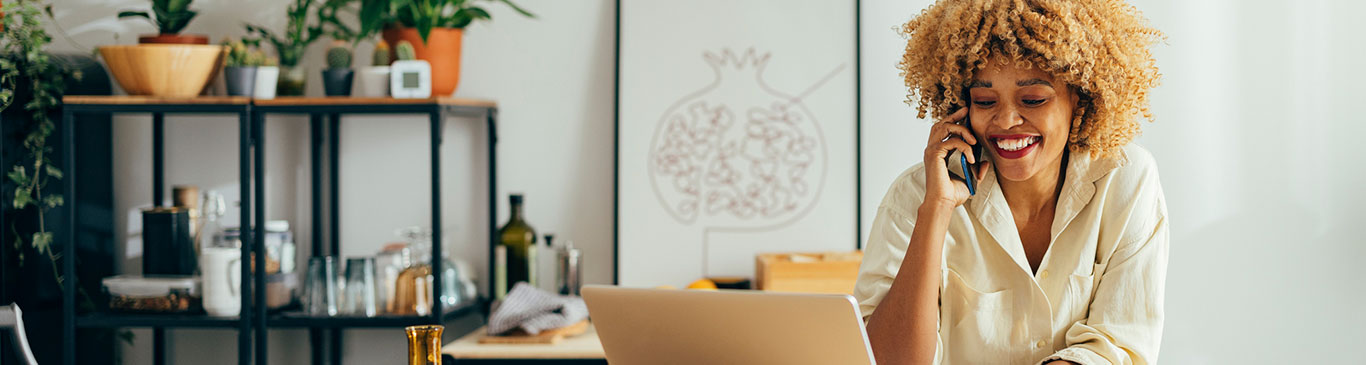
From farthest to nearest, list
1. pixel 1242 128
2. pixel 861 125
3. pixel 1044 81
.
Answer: pixel 861 125 < pixel 1242 128 < pixel 1044 81

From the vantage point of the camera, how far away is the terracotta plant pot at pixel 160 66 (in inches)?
102

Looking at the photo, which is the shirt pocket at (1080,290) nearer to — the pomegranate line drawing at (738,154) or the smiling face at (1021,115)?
the smiling face at (1021,115)

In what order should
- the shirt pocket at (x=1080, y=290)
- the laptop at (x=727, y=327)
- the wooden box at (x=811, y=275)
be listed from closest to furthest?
1. the laptop at (x=727, y=327)
2. the shirt pocket at (x=1080, y=290)
3. the wooden box at (x=811, y=275)

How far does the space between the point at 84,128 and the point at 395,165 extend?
0.86m

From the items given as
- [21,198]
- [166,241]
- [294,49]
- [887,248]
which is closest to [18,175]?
[21,198]

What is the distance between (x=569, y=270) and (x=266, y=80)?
917 mm

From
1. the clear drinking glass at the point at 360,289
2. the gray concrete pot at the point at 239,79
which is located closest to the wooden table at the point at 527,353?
the clear drinking glass at the point at 360,289

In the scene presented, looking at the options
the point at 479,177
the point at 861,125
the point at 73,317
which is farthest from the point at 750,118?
the point at 73,317

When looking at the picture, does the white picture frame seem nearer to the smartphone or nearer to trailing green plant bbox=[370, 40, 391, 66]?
trailing green plant bbox=[370, 40, 391, 66]

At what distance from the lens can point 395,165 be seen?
294 centimetres

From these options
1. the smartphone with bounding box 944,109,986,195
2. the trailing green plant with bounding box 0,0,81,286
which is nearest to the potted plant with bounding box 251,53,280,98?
the trailing green plant with bounding box 0,0,81,286

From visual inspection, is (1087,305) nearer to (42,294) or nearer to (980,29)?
(980,29)

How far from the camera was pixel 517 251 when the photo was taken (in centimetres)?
276

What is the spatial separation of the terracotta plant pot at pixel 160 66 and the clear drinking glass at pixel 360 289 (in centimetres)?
62
